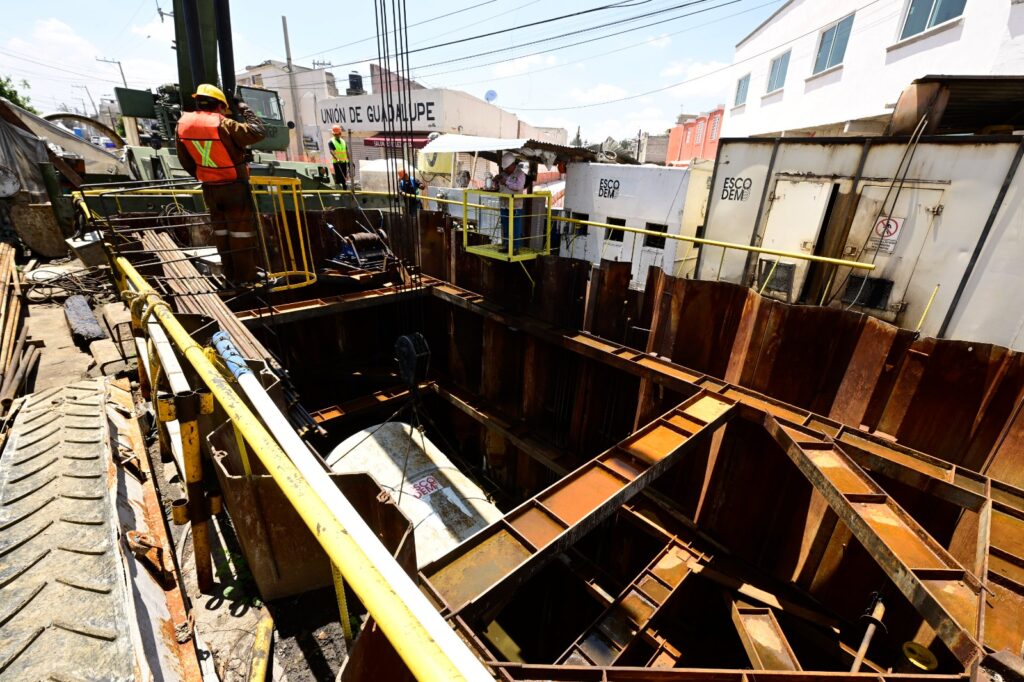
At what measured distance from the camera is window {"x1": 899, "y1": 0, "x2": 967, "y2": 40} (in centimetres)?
1001

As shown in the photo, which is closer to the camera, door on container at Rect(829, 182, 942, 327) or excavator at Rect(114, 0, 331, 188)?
door on container at Rect(829, 182, 942, 327)

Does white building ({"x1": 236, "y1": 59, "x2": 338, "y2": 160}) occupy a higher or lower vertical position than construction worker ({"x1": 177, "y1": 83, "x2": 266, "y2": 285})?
higher

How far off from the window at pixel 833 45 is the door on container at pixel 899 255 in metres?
10.3

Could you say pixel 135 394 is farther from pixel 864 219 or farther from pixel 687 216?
pixel 687 216

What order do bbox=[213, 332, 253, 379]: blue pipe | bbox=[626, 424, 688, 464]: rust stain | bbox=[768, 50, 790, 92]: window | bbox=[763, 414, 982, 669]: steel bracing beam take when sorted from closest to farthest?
bbox=[763, 414, 982, 669]: steel bracing beam → bbox=[213, 332, 253, 379]: blue pipe → bbox=[626, 424, 688, 464]: rust stain → bbox=[768, 50, 790, 92]: window

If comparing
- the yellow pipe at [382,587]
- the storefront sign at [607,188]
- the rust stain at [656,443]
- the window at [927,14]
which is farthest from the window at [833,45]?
the yellow pipe at [382,587]

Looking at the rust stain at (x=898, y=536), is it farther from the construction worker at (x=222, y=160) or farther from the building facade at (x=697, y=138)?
the building facade at (x=697, y=138)

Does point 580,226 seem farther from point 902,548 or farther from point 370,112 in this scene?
point 370,112

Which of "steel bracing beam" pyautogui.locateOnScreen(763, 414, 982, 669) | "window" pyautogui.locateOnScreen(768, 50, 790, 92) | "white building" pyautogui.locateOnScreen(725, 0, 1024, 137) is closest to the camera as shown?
"steel bracing beam" pyautogui.locateOnScreen(763, 414, 982, 669)

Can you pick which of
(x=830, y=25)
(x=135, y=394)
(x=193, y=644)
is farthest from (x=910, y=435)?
(x=830, y=25)

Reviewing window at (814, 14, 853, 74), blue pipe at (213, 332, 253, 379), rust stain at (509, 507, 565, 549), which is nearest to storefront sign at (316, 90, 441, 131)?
window at (814, 14, 853, 74)

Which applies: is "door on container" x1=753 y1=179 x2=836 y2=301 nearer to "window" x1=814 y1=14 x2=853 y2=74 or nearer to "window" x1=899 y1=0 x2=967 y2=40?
"window" x1=899 y1=0 x2=967 y2=40

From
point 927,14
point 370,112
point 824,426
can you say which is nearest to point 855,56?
point 927,14

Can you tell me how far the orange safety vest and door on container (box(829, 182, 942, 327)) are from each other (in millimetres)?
11305
